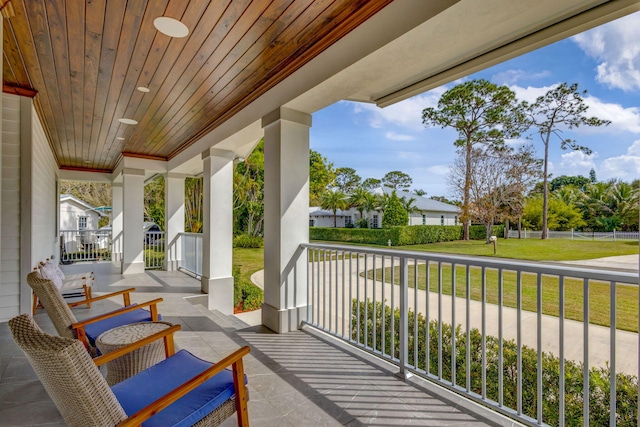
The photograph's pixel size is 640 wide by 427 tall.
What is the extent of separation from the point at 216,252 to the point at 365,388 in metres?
3.74

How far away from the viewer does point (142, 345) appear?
1749mm

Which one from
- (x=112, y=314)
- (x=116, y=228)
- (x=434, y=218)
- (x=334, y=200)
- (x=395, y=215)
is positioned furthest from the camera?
(x=334, y=200)

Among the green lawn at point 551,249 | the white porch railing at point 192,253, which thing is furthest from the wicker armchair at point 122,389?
the green lawn at point 551,249

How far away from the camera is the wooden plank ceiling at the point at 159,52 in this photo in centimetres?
217

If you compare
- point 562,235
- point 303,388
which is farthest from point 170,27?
point 562,235

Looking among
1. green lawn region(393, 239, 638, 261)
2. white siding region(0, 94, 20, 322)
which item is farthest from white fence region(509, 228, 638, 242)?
white siding region(0, 94, 20, 322)

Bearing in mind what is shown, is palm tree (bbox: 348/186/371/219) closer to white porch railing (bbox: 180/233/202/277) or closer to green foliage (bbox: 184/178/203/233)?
green foliage (bbox: 184/178/203/233)

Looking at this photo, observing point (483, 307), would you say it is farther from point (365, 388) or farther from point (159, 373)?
point (159, 373)

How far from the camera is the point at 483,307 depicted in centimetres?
209

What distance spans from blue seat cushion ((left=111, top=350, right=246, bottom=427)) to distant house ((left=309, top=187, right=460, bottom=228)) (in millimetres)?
20097

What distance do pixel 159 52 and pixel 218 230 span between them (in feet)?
10.2

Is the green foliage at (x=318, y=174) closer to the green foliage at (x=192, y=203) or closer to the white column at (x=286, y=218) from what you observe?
the green foliage at (x=192, y=203)

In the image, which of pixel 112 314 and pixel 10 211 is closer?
pixel 112 314

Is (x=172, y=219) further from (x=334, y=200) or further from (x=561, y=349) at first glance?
(x=334, y=200)
